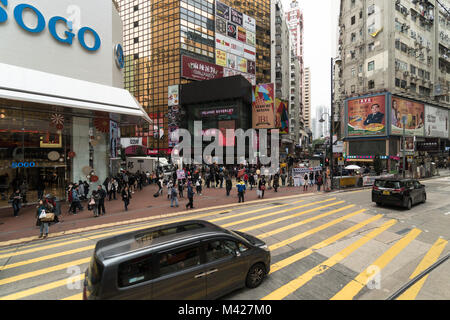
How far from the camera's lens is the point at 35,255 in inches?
A: 298

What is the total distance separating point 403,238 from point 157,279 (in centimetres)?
941

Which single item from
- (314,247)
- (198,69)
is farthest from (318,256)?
(198,69)

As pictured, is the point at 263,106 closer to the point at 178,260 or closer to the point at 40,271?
the point at 40,271

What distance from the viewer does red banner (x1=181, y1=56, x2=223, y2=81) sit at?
151ft

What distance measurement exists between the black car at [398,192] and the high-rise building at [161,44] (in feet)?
146

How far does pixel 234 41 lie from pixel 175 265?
209 ft

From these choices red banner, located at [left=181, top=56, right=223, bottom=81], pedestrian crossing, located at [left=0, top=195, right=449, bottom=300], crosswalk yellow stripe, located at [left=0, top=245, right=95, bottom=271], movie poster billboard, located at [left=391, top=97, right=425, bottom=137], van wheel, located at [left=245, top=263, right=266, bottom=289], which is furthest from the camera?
red banner, located at [left=181, top=56, right=223, bottom=81]

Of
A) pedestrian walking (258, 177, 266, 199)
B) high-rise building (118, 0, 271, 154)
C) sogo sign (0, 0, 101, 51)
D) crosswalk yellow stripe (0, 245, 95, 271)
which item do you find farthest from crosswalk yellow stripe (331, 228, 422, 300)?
high-rise building (118, 0, 271, 154)

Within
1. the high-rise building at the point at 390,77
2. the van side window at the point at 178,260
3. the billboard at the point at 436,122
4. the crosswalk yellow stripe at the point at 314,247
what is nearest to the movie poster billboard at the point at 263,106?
the high-rise building at the point at 390,77

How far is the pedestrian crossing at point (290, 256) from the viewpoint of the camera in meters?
5.29

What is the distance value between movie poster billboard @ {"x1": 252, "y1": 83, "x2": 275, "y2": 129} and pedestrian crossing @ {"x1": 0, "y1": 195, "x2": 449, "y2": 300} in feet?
104

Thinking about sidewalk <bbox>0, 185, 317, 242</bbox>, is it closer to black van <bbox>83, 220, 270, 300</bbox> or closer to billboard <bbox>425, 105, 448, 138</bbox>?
black van <bbox>83, 220, 270, 300</bbox>

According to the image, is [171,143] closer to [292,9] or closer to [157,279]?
[157,279]

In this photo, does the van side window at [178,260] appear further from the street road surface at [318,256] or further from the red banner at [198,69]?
the red banner at [198,69]
